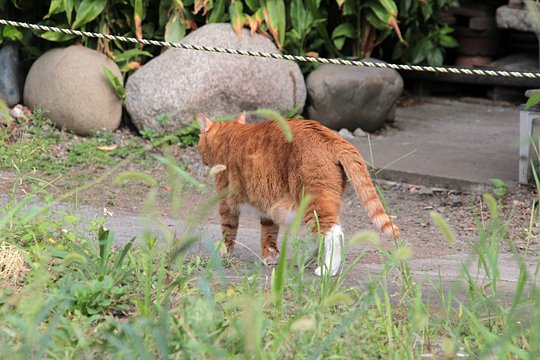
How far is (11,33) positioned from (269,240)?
13.8 ft

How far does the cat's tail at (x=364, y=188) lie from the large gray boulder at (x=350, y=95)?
12.8 ft

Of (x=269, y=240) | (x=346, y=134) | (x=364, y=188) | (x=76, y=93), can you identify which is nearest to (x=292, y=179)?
(x=364, y=188)

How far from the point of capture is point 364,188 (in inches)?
174

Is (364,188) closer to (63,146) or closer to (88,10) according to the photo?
(63,146)

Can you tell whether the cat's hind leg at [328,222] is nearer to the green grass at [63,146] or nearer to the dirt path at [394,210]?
the dirt path at [394,210]

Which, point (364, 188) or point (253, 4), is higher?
point (364, 188)

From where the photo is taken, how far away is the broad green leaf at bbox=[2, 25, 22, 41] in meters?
8.35

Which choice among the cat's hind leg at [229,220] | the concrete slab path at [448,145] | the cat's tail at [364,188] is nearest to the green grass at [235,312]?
the cat's tail at [364,188]

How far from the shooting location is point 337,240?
14.8ft

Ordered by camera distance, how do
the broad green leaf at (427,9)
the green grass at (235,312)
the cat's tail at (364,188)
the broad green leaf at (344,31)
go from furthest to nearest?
the broad green leaf at (427,9) < the broad green leaf at (344,31) < the cat's tail at (364,188) < the green grass at (235,312)

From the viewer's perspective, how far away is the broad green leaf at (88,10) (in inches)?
328

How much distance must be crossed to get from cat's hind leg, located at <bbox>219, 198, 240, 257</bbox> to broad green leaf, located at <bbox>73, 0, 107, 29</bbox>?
12.3ft

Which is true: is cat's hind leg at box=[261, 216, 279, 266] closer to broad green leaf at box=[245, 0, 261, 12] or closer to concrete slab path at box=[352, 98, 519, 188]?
concrete slab path at box=[352, 98, 519, 188]

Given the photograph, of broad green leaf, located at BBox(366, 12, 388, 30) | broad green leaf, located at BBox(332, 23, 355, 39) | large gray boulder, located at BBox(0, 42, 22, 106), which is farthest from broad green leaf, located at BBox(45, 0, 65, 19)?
broad green leaf, located at BBox(366, 12, 388, 30)
